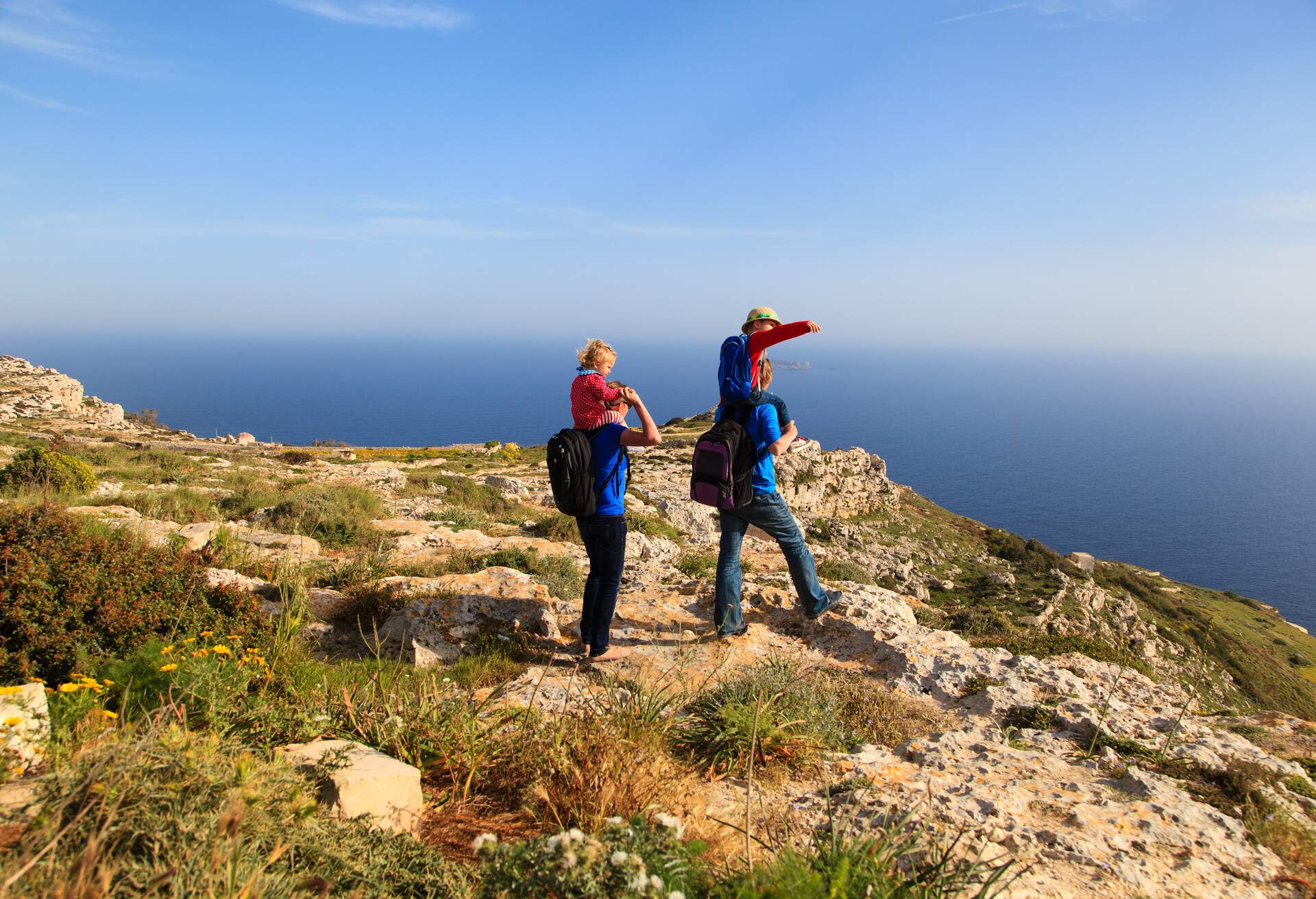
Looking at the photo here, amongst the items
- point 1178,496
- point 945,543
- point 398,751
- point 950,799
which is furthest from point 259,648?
point 1178,496

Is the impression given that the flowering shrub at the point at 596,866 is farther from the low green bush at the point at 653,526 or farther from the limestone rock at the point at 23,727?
the low green bush at the point at 653,526

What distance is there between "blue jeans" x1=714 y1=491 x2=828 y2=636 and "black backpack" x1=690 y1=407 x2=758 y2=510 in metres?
0.25

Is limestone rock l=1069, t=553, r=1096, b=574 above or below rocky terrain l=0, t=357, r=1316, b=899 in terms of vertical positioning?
below

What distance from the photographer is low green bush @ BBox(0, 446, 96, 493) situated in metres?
10.6

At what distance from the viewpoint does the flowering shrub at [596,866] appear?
193cm

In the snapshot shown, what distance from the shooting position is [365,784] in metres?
2.58

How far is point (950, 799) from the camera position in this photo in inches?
125

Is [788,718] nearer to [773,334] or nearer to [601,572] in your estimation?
[601,572]

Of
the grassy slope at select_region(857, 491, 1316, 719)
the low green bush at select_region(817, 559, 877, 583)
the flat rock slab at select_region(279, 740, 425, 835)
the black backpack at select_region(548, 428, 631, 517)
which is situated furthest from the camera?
the grassy slope at select_region(857, 491, 1316, 719)

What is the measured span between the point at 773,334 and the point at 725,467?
1183 mm

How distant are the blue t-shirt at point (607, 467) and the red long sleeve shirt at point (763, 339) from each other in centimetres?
121

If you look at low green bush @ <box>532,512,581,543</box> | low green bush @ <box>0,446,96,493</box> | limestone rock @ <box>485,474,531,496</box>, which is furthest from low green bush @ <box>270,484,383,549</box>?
limestone rock @ <box>485,474,531,496</box>

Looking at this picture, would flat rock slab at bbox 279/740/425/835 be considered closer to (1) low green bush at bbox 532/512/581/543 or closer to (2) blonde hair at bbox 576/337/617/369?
(2) blonde hair at bbox 576/337/617/369

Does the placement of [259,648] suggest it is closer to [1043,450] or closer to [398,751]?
[398,751]
